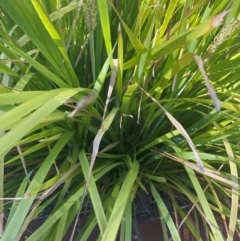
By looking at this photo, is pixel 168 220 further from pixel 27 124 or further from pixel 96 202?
pixel 27 124

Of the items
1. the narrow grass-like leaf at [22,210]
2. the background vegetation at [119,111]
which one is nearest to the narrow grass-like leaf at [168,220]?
the background vegetation at [119,111]

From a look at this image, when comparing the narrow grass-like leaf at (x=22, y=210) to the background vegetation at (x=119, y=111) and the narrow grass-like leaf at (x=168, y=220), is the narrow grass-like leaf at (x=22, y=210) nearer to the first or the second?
the background vegetation at (x=119, y=111)

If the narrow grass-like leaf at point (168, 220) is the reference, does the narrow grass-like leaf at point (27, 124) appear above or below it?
above

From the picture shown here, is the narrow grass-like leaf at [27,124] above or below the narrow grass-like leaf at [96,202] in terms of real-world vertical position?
above

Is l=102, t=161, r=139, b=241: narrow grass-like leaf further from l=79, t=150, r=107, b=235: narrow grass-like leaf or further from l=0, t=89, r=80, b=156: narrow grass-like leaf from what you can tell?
l=0, t=89, r=80, b=156: narrow grass-like leaf

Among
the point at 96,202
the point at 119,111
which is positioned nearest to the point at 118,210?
the point at 96,202

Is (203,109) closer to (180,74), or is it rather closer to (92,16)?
(180,74)

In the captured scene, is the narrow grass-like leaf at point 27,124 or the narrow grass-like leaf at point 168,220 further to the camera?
the narrow grass-like leaf at point 168,220

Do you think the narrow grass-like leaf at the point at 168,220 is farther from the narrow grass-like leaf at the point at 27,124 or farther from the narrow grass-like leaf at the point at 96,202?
the narrow grass-like leaf at the point at 27,124

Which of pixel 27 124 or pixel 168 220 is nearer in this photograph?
pixel 27 124

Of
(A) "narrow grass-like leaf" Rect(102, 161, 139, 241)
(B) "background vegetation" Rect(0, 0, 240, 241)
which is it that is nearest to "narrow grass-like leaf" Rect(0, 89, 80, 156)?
(B) "background vegetation" Rect(0, 0, 240, 241)
